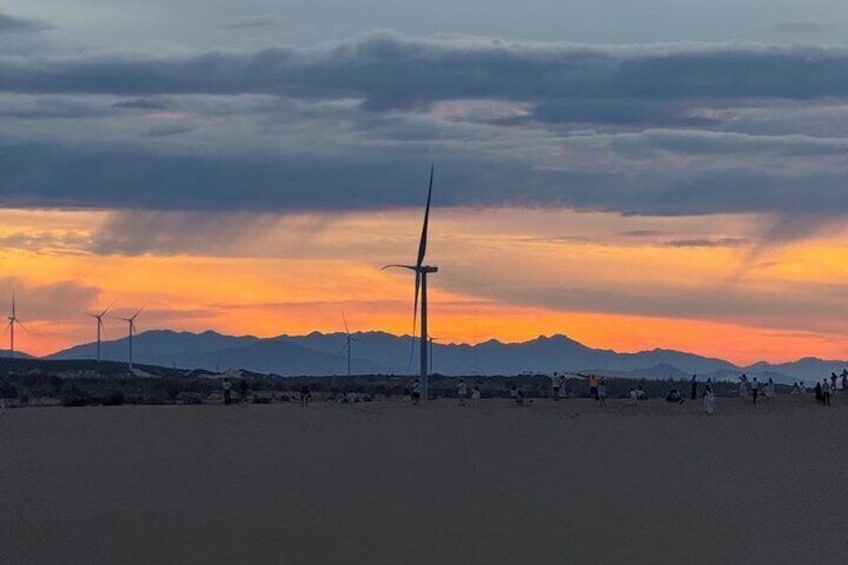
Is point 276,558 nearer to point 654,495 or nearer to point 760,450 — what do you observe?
point 654,495

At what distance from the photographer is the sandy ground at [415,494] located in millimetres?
23375

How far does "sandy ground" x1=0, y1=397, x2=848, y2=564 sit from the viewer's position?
2338 cm

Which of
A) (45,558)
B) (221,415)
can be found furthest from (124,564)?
(221,415)

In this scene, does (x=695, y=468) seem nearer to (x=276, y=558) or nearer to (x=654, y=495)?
(x=654, y=495)

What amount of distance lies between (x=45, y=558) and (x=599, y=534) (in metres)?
8.02

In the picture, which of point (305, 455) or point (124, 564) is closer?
point (124, 564)

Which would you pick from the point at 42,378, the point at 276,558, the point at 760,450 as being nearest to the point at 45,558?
the point at 276,558

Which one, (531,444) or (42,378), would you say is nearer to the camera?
(531,444)

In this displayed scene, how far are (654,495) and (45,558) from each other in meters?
11.6

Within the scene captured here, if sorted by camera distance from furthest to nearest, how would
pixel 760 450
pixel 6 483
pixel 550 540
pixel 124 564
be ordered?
pixel 760 450, pixel 6 483, pixel 550 540, pixel 124 564

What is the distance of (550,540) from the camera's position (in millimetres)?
24141

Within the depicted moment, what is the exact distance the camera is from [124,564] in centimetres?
2180

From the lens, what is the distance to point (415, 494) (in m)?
28.5

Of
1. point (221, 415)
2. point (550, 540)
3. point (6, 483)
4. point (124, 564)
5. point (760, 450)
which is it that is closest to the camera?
point (124, 564)
